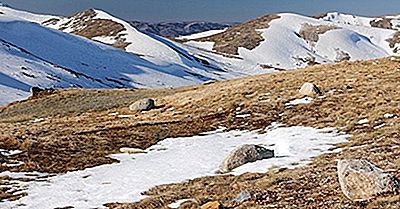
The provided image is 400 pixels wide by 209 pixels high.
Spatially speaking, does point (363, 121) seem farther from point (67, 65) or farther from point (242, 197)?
point (67, 65)

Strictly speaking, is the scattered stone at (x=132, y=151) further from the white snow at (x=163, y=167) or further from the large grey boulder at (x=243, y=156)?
the large grey boulder at (x=243, y=156)

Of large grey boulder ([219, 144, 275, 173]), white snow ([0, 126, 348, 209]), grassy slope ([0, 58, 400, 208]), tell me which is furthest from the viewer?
large grey boulder ([219, 144, 275, 173])

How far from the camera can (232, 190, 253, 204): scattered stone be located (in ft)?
52.3

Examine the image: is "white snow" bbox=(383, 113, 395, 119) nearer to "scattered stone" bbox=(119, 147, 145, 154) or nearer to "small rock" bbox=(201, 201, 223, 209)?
"scattered stone" bbox=(119, 147, 145, 154)

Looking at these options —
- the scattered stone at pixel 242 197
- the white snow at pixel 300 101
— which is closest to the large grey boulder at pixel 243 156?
the scattered stone at pixel 242 197

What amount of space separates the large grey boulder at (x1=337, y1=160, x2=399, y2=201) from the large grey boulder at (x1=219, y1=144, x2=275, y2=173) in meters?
6.43

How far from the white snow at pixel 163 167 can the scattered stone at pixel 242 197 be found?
3.55 metres

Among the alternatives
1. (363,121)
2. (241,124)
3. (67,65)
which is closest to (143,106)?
(241,124)

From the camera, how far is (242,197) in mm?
16094

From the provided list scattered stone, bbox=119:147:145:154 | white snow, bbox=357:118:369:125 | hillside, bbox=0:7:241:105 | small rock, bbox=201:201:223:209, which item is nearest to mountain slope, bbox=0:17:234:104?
hillside, bbox=0:7:241:105

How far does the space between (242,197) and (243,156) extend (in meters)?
5.07

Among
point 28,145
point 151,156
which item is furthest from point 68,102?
point 151,156

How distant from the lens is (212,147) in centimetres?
2594

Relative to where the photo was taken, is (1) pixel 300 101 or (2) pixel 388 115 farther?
(1) pixel 300 101
